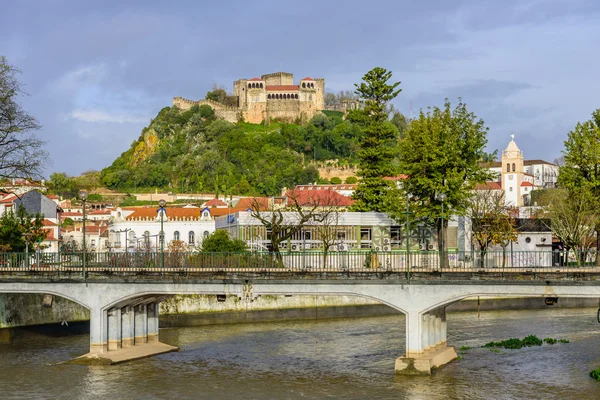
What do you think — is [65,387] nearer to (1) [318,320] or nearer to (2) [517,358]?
(2) [517,358]

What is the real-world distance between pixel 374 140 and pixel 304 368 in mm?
33941

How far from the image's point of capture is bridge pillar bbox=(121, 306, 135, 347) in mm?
44156

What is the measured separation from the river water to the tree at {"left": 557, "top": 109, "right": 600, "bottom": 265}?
920 cm

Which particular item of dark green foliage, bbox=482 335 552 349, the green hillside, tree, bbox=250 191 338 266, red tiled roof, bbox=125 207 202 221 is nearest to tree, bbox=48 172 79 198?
the green hillside

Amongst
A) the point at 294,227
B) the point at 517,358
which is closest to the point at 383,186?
the point at 294,227

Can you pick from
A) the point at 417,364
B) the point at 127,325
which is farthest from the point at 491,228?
the point at 127,325

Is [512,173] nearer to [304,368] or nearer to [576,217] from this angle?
[576,217]

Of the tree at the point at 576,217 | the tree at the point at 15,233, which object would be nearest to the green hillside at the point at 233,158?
the tree at the point at 15,233

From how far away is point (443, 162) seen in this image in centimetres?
5428

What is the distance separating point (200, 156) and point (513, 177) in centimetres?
6499

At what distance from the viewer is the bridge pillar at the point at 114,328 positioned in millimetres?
43000

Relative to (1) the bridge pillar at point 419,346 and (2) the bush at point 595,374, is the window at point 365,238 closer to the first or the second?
(1) the bridge pillar at point 419,346

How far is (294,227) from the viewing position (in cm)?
6197

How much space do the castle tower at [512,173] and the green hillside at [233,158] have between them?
37641mm
